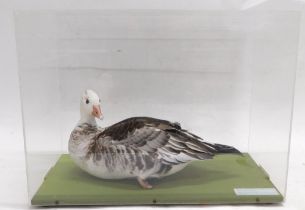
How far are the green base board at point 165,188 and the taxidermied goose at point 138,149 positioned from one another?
3cm

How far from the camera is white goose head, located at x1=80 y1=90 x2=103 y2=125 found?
3.93 feet

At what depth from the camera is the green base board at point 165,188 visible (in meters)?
1.14

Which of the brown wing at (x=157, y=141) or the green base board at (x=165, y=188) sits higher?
the brown wing at (x=157, y=141)

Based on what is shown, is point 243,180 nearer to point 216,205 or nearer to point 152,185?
point 216,205

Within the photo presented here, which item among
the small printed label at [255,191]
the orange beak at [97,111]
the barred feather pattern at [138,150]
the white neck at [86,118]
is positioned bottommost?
the small printed label at [255,191]

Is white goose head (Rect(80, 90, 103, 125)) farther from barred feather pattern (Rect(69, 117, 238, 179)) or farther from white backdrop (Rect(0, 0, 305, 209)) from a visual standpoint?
white backdrop (Rect(0, 0, 305, 209))

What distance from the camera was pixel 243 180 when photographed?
122cm

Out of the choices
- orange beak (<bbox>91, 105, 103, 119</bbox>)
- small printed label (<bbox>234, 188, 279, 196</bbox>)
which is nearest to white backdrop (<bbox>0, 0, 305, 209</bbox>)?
small printed label (<bbox>234, 188, 279, 196</bbox>)

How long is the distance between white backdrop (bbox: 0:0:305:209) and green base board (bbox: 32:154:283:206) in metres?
0.04

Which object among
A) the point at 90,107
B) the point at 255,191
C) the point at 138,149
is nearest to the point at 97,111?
the point at 90,107

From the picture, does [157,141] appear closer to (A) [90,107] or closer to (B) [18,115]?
(A) [90,107]

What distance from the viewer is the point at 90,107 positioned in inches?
47.5

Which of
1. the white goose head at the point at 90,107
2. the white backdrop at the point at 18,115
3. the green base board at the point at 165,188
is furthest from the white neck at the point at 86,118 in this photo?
the white backdrop at the point at 18,115

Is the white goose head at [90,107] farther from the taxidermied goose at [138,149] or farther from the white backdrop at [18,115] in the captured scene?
the white backdrop at [18,115]
